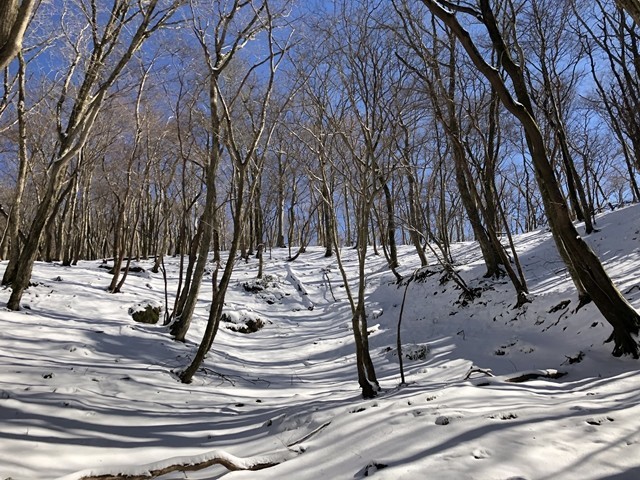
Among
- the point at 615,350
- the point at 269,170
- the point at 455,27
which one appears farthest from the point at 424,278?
the point at 269,170

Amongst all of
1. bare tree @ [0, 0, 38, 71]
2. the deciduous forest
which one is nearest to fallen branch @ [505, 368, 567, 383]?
the deciduous forest

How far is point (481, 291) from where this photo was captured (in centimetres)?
930

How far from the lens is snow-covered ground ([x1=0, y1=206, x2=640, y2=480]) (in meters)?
2.34

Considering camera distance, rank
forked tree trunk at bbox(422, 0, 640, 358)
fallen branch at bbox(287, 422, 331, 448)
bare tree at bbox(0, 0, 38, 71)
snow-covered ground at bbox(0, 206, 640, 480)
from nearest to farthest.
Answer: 1. snow-covered ground at bbox(0, 206, 640, 480)
2. bare tree at bbox(0, 0, 38, 71)
3. fallen branch at bbox(287, 422, 331, 448)
4. forked tree trunk at bbox(422, 0, 640, 358)

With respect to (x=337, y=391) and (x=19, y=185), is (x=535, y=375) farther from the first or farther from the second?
(x=19, y=185)

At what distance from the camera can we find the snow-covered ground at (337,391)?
7.69ft

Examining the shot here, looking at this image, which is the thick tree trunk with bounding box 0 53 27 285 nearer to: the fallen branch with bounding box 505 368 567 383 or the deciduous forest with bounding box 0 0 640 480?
the deciduous forest with bounding box 0 0 640 480

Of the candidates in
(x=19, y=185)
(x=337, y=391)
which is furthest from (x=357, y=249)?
(x=19, y=185)

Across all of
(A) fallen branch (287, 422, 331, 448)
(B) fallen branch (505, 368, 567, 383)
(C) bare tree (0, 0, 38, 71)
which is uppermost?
(C) bare tree (0, 0, 38, 71)

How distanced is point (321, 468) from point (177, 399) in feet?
10.7

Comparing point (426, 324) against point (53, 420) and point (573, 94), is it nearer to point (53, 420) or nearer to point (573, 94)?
point (53, 420)

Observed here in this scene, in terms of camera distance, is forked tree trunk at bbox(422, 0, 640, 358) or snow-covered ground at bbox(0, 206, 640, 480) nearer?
snow-covered ground at bbox(0, 206, 640, 480)

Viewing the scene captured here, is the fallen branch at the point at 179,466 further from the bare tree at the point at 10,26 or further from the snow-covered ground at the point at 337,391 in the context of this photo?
the bare tree at the point at 10,26

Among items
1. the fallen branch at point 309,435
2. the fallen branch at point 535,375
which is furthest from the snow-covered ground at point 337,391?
the fallen branch at point 535,375
